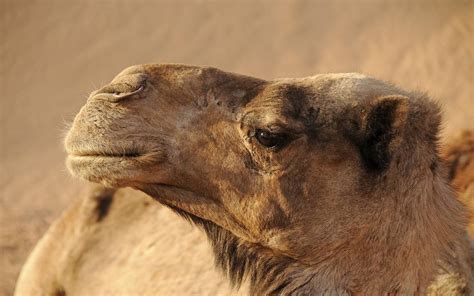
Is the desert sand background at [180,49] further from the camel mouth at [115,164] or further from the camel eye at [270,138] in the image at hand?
the camel eye at [270,138]

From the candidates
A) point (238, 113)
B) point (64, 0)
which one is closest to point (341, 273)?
point (238, 113)

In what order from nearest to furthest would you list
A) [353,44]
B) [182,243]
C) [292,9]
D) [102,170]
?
[102,170] → [182,243] → [353,44] → [292,9]

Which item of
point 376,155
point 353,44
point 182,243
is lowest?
point 182,243

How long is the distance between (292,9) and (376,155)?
42.3ft

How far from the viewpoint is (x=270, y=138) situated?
11.5 feet

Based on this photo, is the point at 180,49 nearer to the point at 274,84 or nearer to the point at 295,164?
the point at 274,84

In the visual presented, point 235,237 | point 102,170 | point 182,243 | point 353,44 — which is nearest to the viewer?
point 102,170

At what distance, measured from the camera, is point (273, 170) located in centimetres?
357

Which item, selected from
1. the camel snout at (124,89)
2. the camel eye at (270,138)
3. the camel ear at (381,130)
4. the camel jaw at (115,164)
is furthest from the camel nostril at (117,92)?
the camel ear at (381,130)

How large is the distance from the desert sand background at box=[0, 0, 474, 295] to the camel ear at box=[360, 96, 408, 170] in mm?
7780

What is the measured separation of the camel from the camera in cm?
353

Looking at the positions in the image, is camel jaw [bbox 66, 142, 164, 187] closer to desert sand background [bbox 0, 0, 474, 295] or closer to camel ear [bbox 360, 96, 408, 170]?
camel ear [bbox 360, 96, 408, 170]

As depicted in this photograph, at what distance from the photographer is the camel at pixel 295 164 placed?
3.53 m

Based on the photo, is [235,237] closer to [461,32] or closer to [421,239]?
[421,239]
